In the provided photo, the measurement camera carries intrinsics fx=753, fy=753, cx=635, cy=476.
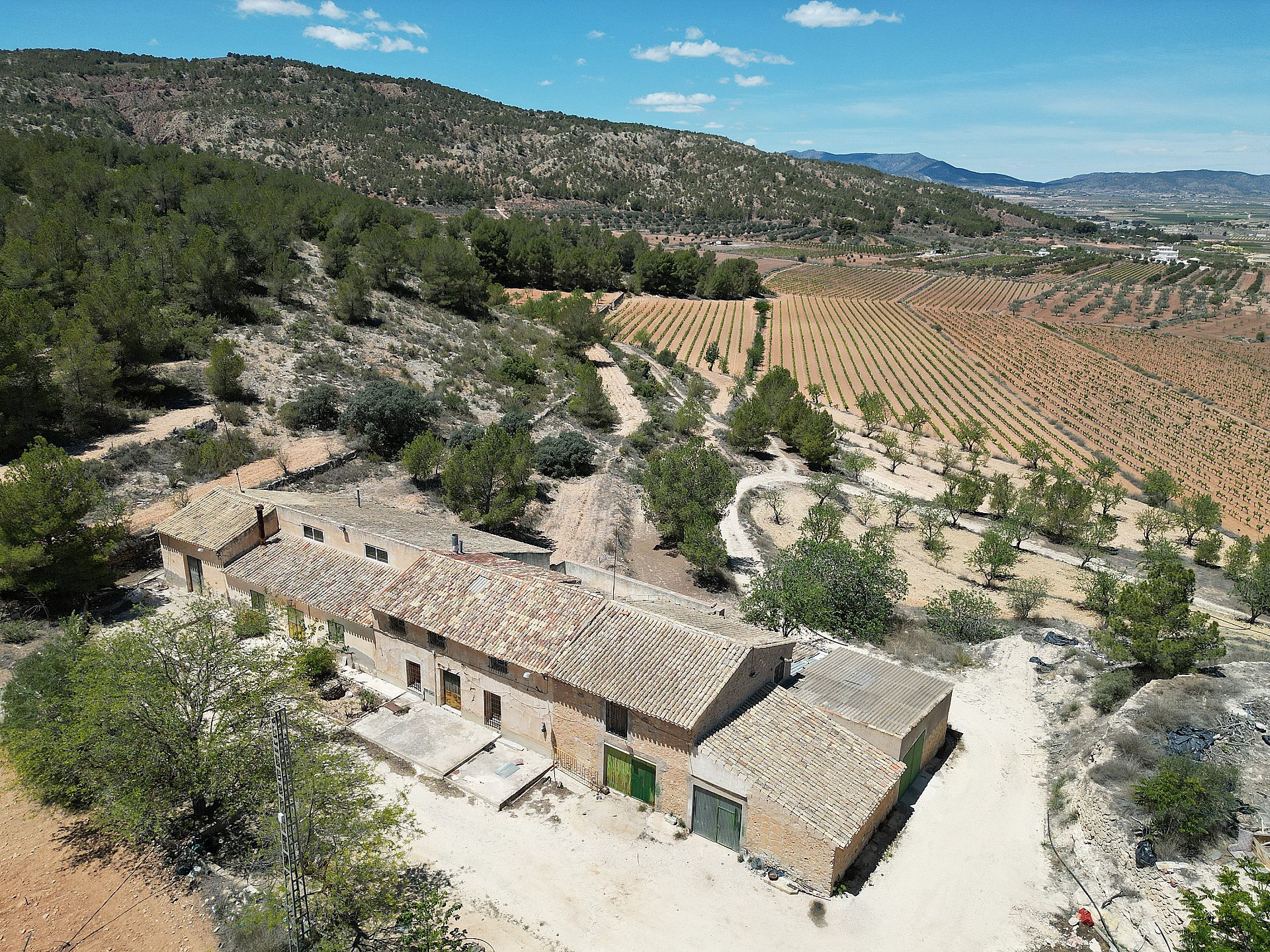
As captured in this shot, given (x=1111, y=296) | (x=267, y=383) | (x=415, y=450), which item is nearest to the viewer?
(x=415, y=450)

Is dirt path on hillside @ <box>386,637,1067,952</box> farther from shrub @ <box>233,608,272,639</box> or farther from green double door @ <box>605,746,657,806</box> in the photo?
shrub @ <box>233,608,272,639</box>

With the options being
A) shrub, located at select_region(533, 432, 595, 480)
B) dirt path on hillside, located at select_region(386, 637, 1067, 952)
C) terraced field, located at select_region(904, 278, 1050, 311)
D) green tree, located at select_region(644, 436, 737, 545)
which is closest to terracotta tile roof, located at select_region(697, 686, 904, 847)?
dirt path on hillside, located at select_region(386, 637, 1067, 952)

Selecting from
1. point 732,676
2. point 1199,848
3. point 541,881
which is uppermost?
point 732,676

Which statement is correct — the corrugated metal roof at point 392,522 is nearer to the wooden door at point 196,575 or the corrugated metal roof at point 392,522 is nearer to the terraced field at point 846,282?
the wooden door at point 196,575

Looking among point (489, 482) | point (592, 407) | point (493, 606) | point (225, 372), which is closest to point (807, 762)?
point (493, 606)

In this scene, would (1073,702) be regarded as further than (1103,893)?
Yes

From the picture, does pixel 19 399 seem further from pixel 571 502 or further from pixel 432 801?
pixel 432 801

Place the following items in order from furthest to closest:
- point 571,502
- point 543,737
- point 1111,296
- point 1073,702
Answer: point 1111,296, point 571,502, point 1073,702, point 543,737

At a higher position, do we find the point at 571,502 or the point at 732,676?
the point at 732,676

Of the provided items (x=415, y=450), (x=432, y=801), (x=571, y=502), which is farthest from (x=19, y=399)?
(x=432, y=801)
